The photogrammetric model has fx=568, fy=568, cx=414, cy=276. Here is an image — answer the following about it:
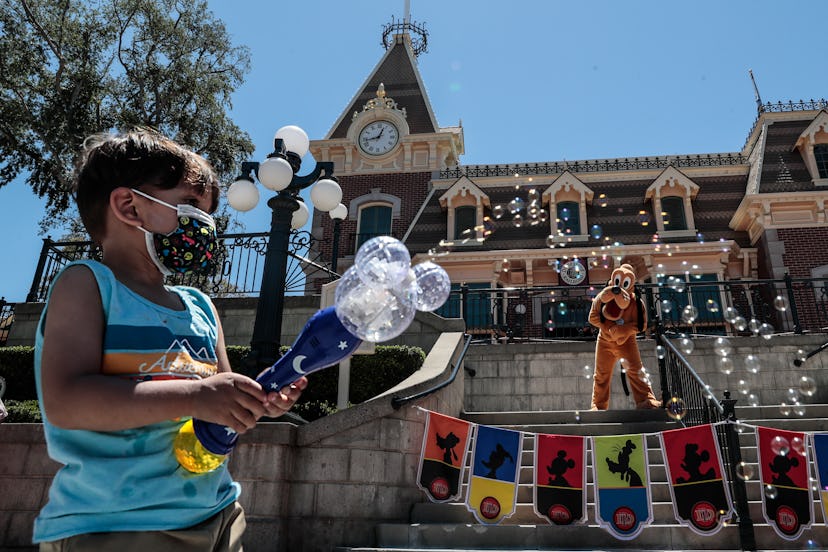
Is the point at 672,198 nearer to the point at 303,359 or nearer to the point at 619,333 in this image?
the point at 619,333

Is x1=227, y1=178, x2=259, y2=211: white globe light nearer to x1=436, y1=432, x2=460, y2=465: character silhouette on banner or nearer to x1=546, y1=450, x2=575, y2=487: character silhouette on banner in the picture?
x1=436, y1=432, x2=460, y2=465: character silhouette on banner

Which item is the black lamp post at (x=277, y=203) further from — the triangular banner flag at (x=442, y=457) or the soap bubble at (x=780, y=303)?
the soap bubble at (x=780, y=303)

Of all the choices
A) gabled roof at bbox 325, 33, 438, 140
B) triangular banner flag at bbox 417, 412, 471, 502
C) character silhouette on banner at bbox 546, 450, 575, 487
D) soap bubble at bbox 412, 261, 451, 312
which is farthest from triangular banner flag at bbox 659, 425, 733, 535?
gabled roof at bbox 325, 33, 438, 140

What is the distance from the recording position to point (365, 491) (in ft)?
20.3

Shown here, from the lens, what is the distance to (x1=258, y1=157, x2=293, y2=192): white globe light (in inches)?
291

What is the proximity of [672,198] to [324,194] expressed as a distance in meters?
17.0

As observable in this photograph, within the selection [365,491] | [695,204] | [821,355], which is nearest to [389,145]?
[695,204]

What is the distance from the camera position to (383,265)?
5.71ft

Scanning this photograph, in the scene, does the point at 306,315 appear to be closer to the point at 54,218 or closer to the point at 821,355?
the point at 821,355

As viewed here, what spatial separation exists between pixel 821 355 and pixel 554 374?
4.81m

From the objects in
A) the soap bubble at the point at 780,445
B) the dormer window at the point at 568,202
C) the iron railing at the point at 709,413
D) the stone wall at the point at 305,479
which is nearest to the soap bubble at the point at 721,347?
the iron railing at the point at 709,413

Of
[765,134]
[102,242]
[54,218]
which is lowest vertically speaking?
[102,242]

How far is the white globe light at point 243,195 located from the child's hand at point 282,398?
721cm

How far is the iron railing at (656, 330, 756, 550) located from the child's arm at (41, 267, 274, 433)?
5.83m
